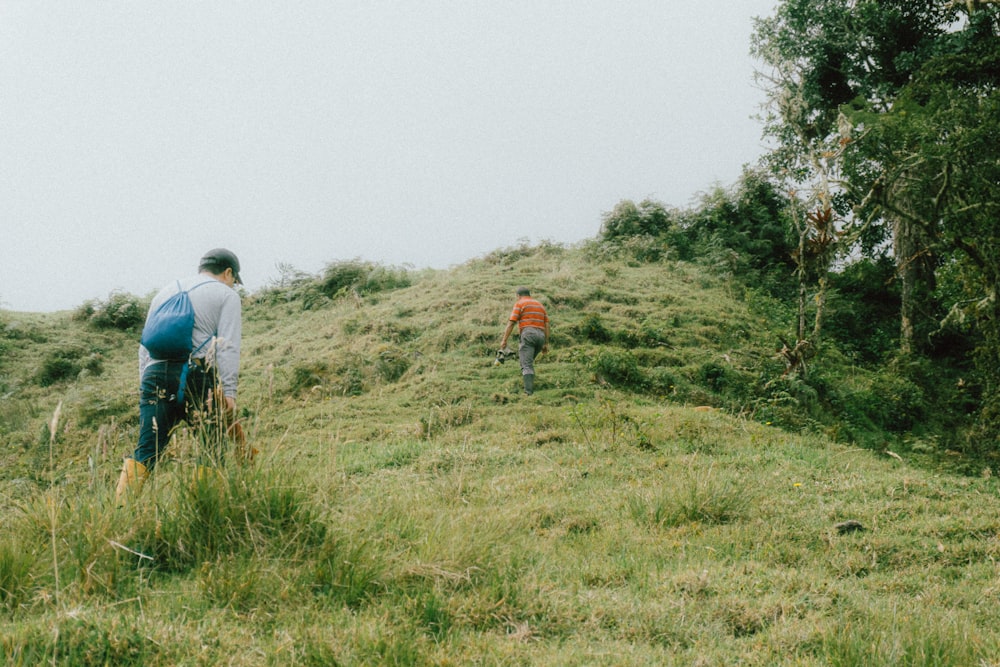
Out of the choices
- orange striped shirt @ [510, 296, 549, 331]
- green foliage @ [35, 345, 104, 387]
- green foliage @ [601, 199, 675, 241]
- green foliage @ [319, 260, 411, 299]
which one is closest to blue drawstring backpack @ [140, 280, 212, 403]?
orange striped shirt @ [510, 296, 549, 331]

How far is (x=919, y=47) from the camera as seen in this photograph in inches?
774

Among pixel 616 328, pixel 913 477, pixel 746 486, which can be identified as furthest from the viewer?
pixel 616 328

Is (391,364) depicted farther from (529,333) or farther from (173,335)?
(173,335)

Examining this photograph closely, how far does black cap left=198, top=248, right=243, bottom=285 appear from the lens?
5.32 meters

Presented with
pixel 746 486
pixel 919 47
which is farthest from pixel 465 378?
pixel 919 47

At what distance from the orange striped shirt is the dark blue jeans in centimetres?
887

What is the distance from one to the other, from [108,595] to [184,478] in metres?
0.70

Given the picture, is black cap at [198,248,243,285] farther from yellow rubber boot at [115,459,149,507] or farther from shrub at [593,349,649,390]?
shrub at [593,349,649,390]

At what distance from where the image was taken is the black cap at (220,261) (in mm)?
5316

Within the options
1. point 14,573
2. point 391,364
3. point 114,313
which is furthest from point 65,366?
point 14,573

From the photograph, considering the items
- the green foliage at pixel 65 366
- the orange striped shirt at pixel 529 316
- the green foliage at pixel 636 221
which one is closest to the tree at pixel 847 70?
the green foliage at pixel 636 221

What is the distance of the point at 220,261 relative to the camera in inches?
212

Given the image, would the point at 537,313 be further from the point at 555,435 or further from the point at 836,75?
the point at 836,75

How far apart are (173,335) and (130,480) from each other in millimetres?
1112
